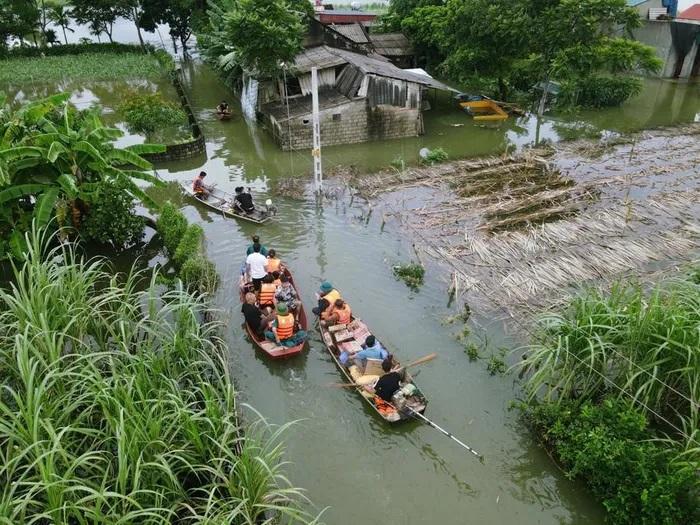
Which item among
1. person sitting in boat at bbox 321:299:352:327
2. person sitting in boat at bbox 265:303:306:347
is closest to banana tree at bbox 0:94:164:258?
person sitting in boat at bbox 265:303:306:347

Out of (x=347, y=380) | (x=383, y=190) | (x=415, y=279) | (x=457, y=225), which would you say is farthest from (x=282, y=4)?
(x=347, y=380)

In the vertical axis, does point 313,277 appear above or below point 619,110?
below

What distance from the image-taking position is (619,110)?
25.0 m

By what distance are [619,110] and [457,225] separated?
16.4 metres

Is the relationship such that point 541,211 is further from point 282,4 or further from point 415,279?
point 282,4

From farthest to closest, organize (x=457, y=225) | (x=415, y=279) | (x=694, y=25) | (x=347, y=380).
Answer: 1. (x=694, y=25)
2. (x=457, y=225)
3. (x=415, y=279)
4. (x=347, y=380)

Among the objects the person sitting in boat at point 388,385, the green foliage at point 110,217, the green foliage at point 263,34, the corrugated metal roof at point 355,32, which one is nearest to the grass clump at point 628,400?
the person sitting in boat at point 388,385

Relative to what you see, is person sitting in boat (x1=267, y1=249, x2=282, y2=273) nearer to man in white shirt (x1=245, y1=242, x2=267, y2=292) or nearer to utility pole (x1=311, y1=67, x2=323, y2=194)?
man in white shirt (x1=245, y1=242, x2=267, y2=292)

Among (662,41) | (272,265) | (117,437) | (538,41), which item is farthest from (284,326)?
(662,41)

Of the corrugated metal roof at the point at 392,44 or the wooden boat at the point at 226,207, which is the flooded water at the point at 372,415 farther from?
the corrugated metal roof at the point at 392,44

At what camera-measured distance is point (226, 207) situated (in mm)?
14695

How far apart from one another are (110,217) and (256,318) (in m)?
5.10

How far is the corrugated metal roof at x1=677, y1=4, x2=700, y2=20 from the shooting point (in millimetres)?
29453

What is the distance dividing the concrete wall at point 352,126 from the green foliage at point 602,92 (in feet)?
27.7
